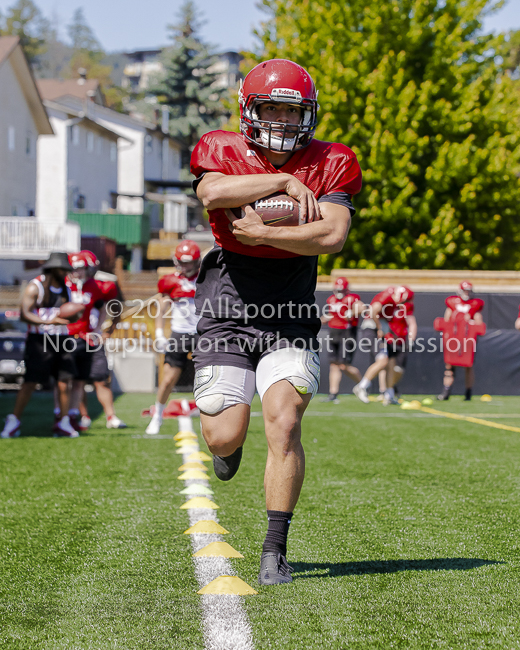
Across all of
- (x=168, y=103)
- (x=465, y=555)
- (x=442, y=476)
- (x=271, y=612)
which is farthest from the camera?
(x=168, y=103)

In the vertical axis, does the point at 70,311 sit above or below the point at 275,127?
below

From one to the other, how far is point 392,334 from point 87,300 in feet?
20.6

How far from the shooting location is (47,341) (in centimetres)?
898

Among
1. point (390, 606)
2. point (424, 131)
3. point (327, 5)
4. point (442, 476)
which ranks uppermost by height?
point (327, 5)

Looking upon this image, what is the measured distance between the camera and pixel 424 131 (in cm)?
2502

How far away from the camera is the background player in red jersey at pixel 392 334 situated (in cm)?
1392

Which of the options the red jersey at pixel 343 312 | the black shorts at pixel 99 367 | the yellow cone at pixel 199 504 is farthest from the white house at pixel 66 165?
the yellow cone at pixel 199 504

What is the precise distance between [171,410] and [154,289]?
78.5 feet

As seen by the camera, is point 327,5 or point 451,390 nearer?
point 451,390

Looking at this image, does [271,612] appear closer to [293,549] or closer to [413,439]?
[293,549]

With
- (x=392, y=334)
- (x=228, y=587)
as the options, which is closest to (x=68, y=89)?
(x=392, y=334)

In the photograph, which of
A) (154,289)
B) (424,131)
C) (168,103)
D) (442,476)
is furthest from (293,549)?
(168,103)

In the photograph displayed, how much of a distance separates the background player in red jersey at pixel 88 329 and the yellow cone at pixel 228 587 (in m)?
6.08

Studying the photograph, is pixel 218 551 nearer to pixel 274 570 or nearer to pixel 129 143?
pixel 274 570
